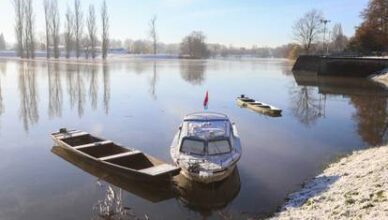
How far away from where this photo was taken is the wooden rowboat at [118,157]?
14250mm

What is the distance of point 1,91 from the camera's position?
39125 mm

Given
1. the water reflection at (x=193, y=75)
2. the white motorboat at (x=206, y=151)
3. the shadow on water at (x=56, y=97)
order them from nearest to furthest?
1. the white motorboat at (x=206, y=151)
2. the shadow on water at (x=56, y=97)
3. the water reflection at (x=193, y=75)

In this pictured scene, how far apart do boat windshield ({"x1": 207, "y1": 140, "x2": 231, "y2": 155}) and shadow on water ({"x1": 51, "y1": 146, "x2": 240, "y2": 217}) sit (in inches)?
39.5

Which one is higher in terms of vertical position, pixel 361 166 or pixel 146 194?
pixel 361 166

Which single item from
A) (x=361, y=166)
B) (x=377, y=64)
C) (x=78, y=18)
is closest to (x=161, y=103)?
(x=361, y=166)

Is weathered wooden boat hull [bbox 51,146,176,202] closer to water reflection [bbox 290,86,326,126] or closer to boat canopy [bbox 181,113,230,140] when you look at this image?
boat canopy [bbox 181,113,230,140]

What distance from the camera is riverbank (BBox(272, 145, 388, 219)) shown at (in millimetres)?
9891

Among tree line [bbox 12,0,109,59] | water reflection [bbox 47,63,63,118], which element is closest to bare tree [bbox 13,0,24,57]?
tree line [bbox 12,0,109,59]

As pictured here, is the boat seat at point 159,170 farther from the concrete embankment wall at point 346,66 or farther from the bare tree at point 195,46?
the bare tree at point 195,46

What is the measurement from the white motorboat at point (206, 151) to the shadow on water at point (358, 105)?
9.65 m

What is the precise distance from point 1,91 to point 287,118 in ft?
87.1

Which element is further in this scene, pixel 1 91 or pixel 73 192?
pixel 1 91

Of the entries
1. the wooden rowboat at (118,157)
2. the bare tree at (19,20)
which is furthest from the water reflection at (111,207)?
the bare tree at (19,20)

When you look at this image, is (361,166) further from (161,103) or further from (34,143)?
(161,103)
